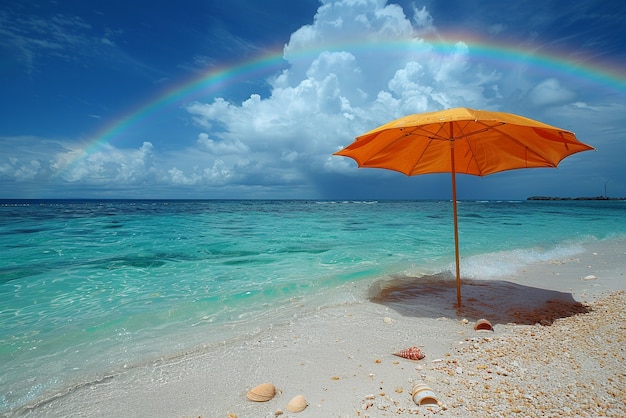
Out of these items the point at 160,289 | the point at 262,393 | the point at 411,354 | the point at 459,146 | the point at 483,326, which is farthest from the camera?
the point at 160,289

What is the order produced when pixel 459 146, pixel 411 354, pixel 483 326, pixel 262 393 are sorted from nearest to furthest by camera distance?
pixel 262 393 < pixel 411 354 < pixel 483 326 < pixel 459 146

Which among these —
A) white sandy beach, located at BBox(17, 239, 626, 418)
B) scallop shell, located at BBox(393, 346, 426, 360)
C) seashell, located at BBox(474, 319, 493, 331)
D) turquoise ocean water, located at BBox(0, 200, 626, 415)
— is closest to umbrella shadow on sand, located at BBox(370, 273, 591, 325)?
white sandy beach, located at BBox(17, 239, 626, 418)

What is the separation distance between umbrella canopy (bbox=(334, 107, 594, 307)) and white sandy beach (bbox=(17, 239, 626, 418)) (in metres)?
1.52

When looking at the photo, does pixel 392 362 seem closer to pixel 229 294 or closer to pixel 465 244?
pixel 229 294

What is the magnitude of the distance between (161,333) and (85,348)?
0.93m

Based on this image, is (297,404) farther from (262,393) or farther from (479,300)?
(479,300)

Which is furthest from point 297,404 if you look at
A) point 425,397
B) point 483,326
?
point 483,326

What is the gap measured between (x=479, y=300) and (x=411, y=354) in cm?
311

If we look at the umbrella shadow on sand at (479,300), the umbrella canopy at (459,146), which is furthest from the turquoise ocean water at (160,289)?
the umbrella canopy at (459,146)

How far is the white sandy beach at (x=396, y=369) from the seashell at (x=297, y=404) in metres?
0.05

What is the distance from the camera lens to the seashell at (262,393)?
9.23ft

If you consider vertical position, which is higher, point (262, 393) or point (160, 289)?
point (262, 393)

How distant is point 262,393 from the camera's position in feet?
9.29

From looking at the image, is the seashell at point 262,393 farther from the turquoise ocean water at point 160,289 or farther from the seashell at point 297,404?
the turquoise ocean water at point 160,289
